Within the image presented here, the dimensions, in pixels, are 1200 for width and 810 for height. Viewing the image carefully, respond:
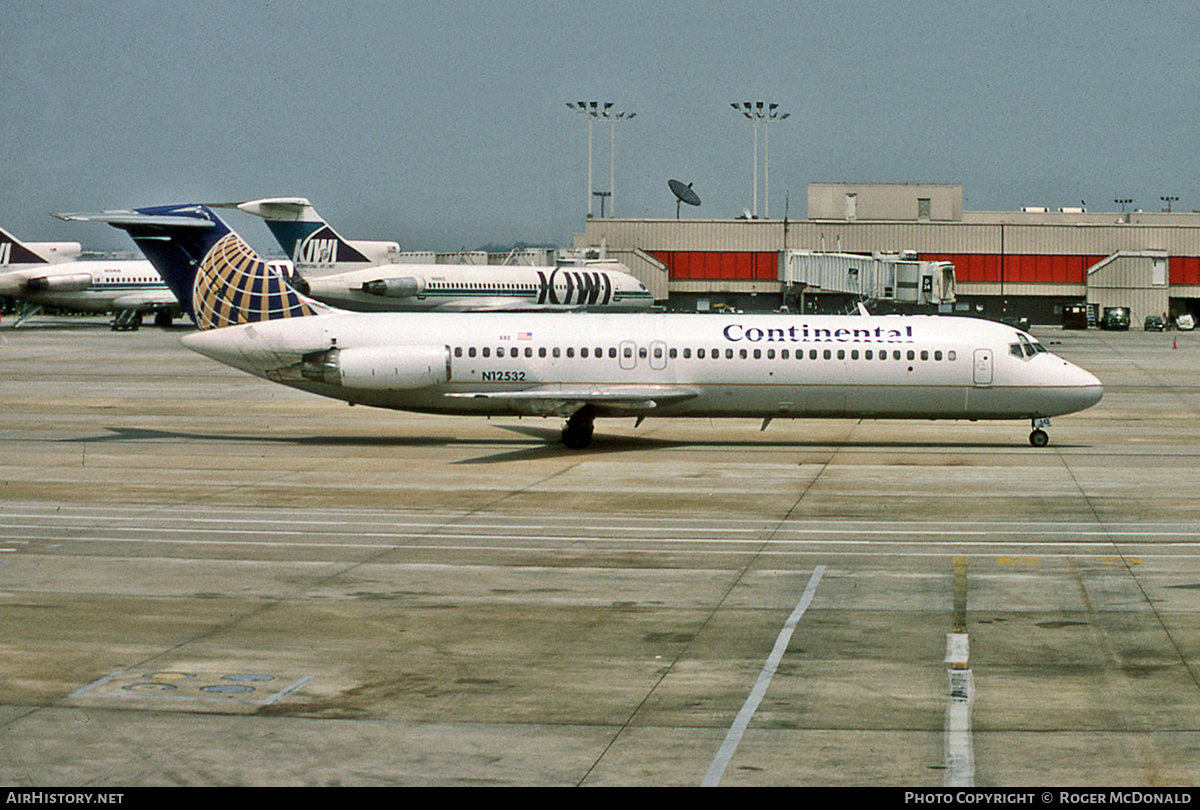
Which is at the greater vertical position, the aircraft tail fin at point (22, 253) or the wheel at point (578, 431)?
the aircraft tail fin at point (22, 253)

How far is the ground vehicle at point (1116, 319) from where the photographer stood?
10962 centimetres

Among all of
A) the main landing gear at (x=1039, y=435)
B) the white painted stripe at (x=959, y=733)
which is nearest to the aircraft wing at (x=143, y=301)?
the main landing gear at (x=1039, y=435)

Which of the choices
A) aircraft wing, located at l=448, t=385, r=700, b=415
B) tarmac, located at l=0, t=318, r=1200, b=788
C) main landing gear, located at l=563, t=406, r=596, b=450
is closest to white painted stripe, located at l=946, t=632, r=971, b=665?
tarmac, located at l=0, t=318, r=1200, b=788

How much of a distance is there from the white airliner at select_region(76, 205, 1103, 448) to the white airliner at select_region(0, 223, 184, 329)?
217 feet

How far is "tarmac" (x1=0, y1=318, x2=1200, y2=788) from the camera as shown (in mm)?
12719

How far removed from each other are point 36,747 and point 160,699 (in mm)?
1820

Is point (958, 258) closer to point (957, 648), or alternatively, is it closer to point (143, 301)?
point (143, 301)

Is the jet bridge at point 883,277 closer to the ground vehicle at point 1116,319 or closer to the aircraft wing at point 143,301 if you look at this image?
the ground vehicle at point 1116,319

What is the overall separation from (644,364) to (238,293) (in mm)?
11957

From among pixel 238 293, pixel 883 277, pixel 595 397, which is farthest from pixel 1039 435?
pixel 883 277

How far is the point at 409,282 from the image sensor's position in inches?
Answer: 3433

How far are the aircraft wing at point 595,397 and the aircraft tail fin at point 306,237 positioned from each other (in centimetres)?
5062

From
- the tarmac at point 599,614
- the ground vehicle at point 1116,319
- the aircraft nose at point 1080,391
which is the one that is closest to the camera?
the tarmac at point 599,614

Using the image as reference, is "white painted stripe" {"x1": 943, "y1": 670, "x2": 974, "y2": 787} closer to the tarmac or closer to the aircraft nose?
the tarmac
